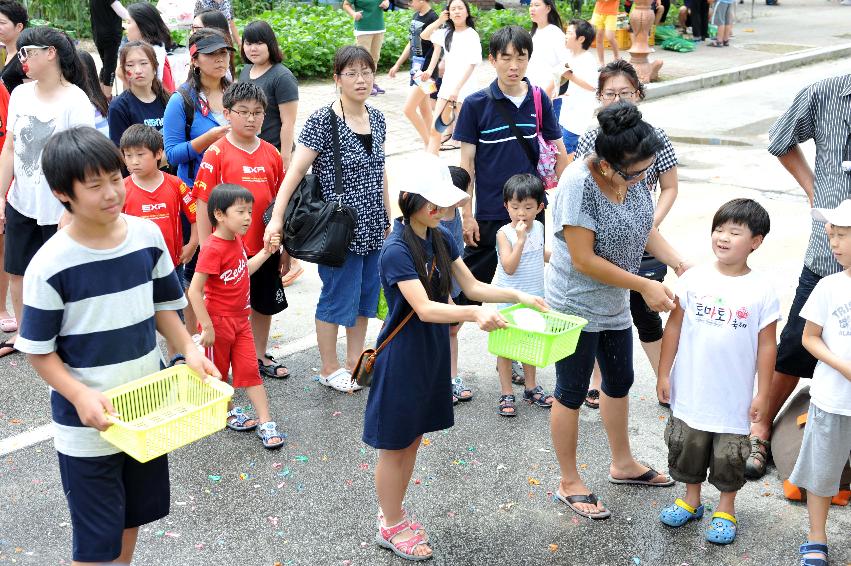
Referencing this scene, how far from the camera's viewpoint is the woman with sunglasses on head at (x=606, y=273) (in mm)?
4012

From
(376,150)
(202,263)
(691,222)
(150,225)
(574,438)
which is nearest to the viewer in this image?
(150,225)

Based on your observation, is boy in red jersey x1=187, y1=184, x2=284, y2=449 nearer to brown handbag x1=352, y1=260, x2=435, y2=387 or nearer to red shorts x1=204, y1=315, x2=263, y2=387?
red shorts x1=204, y1=315, x2=263, y2=387

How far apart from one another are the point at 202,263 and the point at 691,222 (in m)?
5.40

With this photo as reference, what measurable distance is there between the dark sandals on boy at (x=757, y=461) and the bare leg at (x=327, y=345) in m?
2.51

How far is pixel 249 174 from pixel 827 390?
3440mm

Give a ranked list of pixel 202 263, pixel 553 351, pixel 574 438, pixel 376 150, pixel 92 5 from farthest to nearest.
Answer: pixel 92 5
pixel 376 150
pixel 202 263
pixel 574 438
pixel 553 351

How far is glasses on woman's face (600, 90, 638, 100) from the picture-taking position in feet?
17.4

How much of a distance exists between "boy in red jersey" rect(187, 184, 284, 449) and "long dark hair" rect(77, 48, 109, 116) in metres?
1.52

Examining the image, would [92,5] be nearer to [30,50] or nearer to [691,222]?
[30,50]

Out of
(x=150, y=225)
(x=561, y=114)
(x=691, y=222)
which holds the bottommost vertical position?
(x=691, y=222)

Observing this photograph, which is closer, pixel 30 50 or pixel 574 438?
pixel 574 438

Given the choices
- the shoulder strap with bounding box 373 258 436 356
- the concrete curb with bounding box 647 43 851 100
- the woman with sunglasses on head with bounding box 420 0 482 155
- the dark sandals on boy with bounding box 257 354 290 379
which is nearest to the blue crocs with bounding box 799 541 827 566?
the shoulder strap with bounding box 373 258 436 356

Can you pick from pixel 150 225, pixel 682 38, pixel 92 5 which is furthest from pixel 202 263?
pixel 682 38

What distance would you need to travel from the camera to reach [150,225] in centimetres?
343
